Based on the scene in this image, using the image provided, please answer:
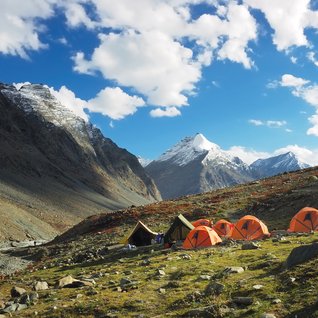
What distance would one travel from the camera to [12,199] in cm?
14812

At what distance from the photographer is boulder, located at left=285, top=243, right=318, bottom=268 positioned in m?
16.0

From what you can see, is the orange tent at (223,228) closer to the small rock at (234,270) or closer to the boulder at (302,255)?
the small rock at (234,270)

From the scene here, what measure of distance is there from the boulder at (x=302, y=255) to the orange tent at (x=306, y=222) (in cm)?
1824

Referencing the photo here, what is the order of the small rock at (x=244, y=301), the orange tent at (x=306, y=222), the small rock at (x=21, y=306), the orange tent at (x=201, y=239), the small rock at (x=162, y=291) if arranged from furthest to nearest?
the orange tent at (x=306, y=222) < the orange tent at (x=201, y=239) < the small rock at (x=21, y=306) < the small rock at (x=162, y=291) < the small rock at (x=244, y=301)

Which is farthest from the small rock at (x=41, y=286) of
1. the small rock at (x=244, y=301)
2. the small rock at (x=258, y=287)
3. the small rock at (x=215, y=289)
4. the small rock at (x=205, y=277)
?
the small rock at (x=244, y=301)

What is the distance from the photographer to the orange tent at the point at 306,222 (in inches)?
1332

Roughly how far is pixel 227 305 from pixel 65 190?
19000cm

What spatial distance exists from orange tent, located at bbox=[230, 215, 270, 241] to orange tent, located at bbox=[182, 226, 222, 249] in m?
3.62

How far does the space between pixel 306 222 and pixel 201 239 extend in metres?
9.27

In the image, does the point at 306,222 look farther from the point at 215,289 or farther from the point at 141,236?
the point at 215,289

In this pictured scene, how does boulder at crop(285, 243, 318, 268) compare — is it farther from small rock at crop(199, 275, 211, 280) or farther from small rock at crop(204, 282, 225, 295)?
small rock at crop(199, 275, 211, 280)

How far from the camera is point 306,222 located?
34062 millimetres

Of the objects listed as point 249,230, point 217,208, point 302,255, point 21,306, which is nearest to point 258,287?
point 302,255

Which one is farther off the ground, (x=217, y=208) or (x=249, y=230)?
(x=217, y=208)
